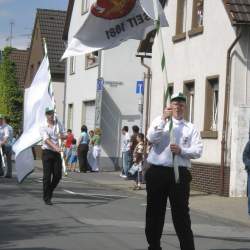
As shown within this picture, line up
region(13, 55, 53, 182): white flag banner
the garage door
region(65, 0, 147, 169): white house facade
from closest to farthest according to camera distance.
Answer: region(13, 55, 53, 182): white flag banner, region(65, 0, 147, 169): white house facade, the garage door

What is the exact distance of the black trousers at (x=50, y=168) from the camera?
14188 millimetres

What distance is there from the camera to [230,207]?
15477 mm

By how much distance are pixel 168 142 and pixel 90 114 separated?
25.0m

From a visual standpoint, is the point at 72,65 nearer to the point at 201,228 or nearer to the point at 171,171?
the point at 201,228

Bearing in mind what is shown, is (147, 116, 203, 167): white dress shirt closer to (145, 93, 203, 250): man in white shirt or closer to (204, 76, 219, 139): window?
(145, 93, 203, 250): man in white shirt

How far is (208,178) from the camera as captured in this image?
18641 mm

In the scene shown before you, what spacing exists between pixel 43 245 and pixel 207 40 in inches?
441

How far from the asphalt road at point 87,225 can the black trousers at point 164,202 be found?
3.55 feet

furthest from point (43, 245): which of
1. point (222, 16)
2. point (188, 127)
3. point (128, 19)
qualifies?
point (222, 16)

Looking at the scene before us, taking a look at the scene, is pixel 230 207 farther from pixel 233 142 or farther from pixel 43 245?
pixel 43 245

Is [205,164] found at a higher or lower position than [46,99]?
lower

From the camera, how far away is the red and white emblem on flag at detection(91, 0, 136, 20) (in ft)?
38.3

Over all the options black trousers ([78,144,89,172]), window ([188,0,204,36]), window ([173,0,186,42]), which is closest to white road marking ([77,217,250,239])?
window ([188,0,204,36])

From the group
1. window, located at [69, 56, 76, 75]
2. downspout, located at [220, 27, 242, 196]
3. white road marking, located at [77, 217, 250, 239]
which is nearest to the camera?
white road marking, located at [77, 217, 250, 239]
